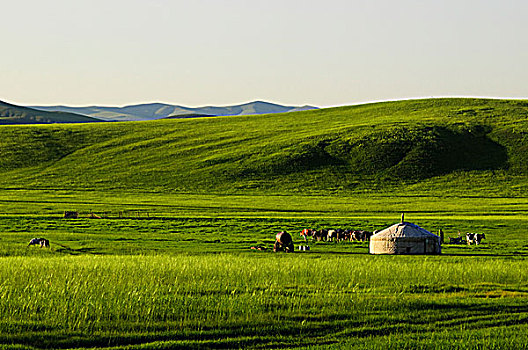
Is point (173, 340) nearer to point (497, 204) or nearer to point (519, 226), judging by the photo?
point (519, 226)

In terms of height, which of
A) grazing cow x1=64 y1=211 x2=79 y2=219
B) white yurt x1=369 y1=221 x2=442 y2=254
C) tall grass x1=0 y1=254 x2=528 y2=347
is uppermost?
tall grass x1=0 y1=254 x2=528 y2=347

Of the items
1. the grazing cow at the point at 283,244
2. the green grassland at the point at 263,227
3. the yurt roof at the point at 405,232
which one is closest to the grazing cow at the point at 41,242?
the green grassland at the point at 263,227

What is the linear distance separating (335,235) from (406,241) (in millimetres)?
9267

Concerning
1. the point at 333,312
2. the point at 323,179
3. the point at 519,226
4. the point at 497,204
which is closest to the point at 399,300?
the point at 333,312

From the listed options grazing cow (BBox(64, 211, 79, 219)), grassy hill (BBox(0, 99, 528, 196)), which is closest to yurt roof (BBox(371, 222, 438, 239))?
grazing cow (BBox(64, 211, 79, 219))

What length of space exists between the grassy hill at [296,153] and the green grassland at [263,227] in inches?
19.0

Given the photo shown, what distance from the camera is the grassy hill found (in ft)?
380

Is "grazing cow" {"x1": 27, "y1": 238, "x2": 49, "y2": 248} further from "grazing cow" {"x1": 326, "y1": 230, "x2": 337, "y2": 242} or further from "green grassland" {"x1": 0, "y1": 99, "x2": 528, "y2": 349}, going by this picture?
"grazing cow" {"x1": 326, "y1": 230, "x2": 337, "y2": 242}

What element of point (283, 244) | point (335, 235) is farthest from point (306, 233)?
point (283, 244)

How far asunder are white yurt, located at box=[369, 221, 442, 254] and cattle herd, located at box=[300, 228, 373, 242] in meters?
7.53

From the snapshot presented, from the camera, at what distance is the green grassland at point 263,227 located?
1859 cm

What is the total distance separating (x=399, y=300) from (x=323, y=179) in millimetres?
96289

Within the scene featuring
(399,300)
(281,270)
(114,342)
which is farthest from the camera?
(281,270)

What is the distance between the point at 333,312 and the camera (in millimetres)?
20344
